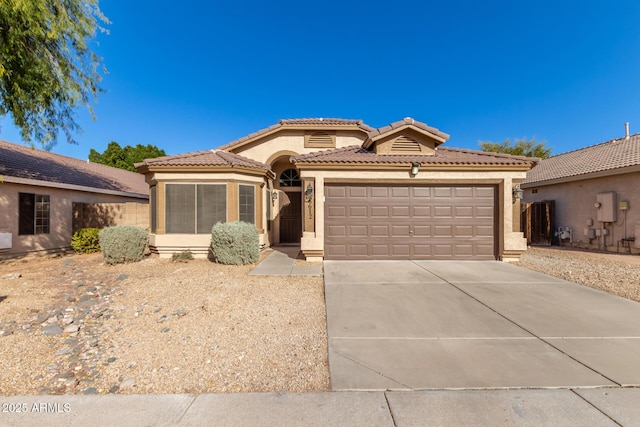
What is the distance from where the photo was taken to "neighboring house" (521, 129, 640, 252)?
35.3 feet

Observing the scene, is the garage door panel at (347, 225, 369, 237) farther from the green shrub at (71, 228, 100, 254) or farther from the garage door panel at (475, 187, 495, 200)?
the green shrub at (71, 228, 100, 254)

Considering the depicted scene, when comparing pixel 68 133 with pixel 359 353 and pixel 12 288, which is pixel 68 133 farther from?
pixel 359 353

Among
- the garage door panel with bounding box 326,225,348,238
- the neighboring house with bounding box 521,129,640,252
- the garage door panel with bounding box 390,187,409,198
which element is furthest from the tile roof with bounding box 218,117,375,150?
the neighboring house with bounding box 521,129,640,252

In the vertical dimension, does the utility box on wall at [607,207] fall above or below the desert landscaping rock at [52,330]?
above

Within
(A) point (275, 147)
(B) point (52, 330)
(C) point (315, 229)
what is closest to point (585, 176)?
(C) point (315, 229)

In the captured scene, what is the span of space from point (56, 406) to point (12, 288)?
5.91 meters

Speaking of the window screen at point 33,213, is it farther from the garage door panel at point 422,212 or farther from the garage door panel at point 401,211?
the garage door panel at point 422,212

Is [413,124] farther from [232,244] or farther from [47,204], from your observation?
[47,204]

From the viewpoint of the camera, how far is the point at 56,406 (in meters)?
2.46

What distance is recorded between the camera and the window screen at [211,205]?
32.1 ft

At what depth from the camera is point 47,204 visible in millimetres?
10938

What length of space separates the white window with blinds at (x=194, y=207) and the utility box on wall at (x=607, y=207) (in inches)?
623

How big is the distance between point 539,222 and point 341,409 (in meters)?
16.5

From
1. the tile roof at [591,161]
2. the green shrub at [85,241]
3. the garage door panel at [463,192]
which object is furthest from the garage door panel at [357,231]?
the tile roof at [591,161]
